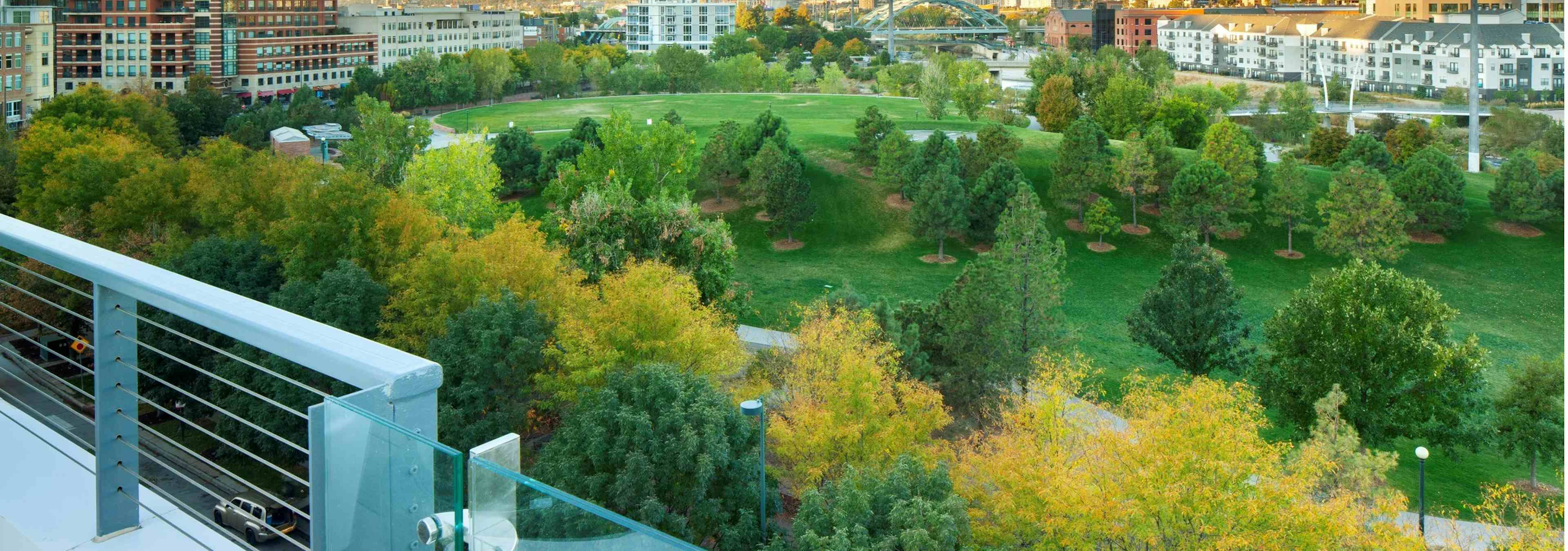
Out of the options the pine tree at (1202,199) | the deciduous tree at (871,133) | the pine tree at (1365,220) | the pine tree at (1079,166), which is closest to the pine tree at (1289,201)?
the pine tree at (1365,220)

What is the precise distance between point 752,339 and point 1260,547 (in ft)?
59.4

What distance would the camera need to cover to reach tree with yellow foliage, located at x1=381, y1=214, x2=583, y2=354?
915 inches

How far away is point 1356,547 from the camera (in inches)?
582

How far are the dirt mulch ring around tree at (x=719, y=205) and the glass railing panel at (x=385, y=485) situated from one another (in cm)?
4340

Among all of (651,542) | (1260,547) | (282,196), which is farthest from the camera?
(282,196)

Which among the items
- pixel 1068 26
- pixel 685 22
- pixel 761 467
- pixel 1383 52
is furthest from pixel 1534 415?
pixel 685 22

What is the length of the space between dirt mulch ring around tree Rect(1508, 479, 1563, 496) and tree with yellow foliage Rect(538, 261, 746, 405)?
1560 centimetres

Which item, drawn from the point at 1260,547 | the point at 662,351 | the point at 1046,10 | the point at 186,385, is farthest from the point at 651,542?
the point at 1046,10

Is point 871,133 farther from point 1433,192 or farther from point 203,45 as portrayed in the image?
point 203,45

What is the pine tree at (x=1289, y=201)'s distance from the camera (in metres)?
43.1

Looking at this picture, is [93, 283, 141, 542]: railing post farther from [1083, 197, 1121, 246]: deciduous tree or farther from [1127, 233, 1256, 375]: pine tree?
[1083, 197, 1121, 246]: deciduous tree

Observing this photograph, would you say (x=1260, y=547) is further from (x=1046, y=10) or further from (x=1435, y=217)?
(x=1046, y=10)

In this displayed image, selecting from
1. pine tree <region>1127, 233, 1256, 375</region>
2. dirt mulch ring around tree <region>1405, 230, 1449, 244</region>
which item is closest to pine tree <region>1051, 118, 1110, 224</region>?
dirt mulch ring around tree <region>1405, 230, 1449, 244</region>

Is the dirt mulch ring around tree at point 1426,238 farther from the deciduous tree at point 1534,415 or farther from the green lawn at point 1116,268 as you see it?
the deciduous tree at point 1534,415
